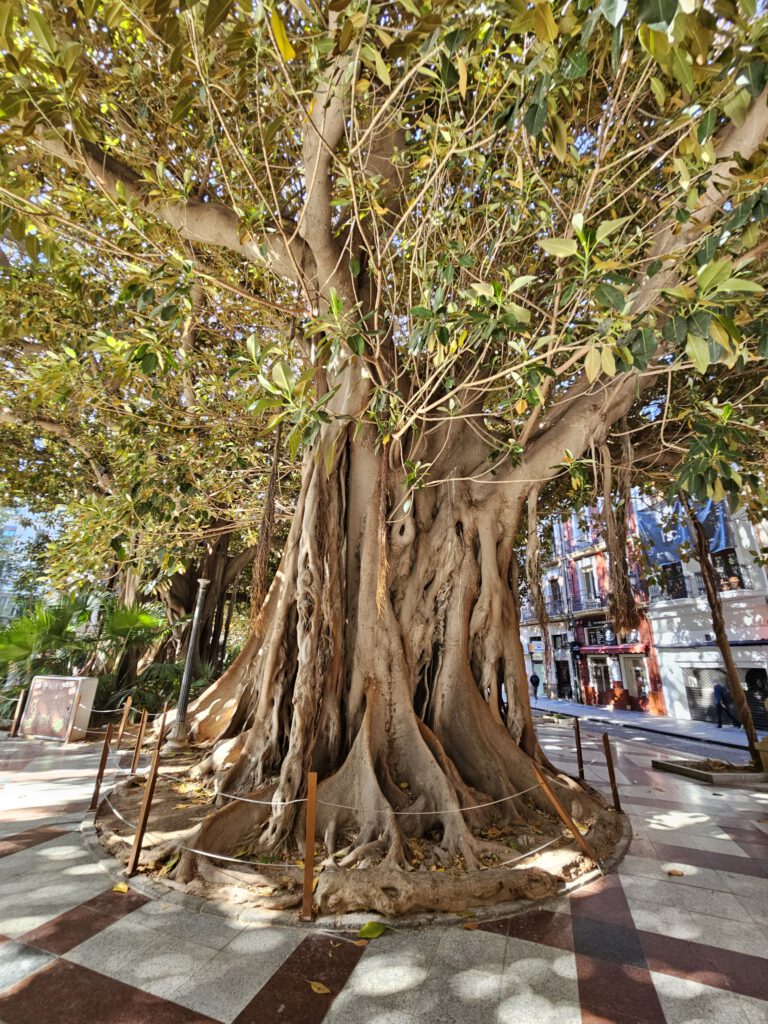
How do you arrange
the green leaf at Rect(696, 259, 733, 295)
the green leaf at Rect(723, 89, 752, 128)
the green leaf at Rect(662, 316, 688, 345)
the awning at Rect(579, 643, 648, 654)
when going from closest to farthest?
the green leaf at Rect(696, 259, 733, 295) → the green leaf at Rect(662, 316, 688, 345) → the green leaf at Rect(723, 89, 752, 128) → the awning at Rect(579, 643, 648, 654)

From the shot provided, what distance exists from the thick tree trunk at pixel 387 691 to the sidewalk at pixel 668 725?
7901 mm

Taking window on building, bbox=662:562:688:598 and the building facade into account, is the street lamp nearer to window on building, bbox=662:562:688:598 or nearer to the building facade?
the building facade

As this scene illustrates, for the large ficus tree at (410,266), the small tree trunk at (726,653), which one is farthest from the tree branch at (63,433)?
the small tree trunk at (726,653)

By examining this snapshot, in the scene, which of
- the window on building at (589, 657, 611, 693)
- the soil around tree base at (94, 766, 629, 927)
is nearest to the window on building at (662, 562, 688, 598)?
the window on building at (589, 657, 611, 693)

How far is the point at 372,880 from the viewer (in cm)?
271

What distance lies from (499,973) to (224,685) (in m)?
5.69

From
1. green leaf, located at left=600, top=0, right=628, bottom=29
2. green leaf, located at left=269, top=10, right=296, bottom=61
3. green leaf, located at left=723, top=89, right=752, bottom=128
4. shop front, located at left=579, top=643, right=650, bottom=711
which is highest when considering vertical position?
green leaf, located at left=269, top=10, right=296, bottom=61

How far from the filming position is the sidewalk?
1183cm

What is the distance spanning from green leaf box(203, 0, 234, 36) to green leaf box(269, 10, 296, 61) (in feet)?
0.65

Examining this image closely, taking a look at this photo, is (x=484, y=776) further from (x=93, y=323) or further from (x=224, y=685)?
(x=93, y=323)

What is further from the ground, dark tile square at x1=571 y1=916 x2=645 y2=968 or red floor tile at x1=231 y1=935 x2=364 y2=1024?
dark tile square at x1=571 y1=916 x2=645 y2=968

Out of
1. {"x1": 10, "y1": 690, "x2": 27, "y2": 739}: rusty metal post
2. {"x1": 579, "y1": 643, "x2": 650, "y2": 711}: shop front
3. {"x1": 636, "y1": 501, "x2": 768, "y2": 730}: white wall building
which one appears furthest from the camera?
{"x1": 579, "y1": 643, "x2": 650, "y2": 711}: shop front

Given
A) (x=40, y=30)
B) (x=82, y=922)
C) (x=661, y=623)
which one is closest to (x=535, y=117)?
(x=40, y=30)

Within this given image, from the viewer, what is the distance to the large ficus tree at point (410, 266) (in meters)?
2.33
